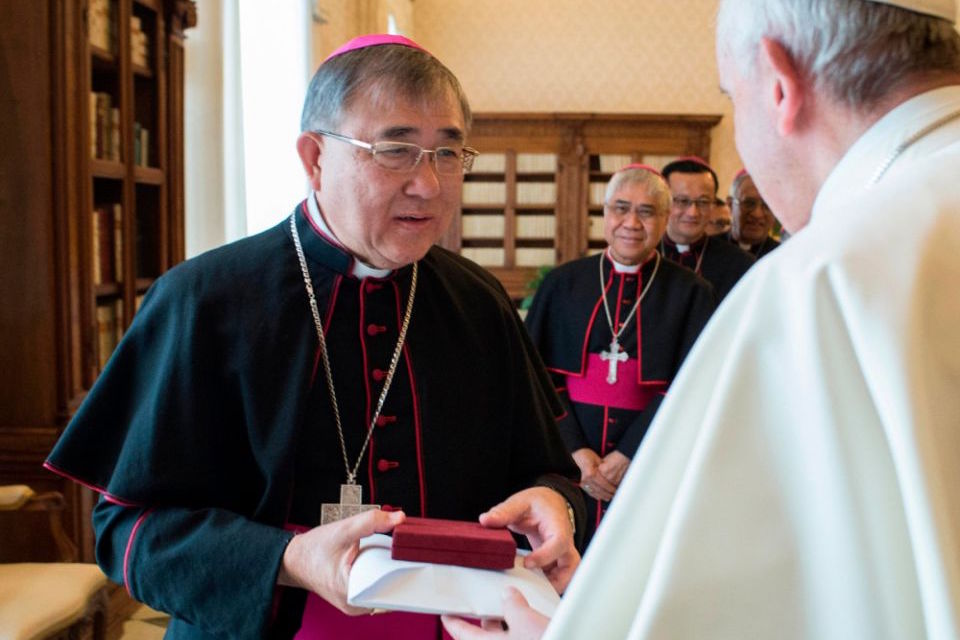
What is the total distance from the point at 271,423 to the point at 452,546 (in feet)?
1.51

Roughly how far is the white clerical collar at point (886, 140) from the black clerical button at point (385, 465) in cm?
101

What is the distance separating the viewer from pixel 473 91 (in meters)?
13.7

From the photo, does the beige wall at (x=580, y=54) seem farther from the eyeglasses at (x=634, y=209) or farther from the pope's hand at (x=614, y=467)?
the pope's hand at (x=614, y=467)

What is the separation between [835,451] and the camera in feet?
3.06

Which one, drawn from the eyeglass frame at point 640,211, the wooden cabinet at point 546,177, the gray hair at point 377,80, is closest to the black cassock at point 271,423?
the gray hair at point 377,80

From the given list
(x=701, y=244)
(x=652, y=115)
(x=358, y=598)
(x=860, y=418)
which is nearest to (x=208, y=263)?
(x=358, y=598)

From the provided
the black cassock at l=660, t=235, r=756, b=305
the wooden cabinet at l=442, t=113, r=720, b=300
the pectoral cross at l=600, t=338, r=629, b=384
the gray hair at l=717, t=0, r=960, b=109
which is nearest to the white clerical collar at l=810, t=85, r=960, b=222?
the gray hair at l=717, t=0, r=960, b=109

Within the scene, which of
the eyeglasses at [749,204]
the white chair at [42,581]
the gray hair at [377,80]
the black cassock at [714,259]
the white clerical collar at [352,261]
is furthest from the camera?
the eyeglasses at [749,204]

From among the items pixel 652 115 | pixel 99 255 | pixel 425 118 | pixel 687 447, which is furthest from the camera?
pixel 652 115

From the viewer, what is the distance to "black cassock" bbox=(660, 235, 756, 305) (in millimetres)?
5387

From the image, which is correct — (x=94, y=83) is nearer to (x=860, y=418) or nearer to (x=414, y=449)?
(x=414, y=449)

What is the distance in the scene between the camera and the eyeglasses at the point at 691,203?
5465mm

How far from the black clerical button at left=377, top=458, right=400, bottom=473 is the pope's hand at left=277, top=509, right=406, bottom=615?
0.25 meters

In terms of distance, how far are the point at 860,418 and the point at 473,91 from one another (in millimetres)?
13139
